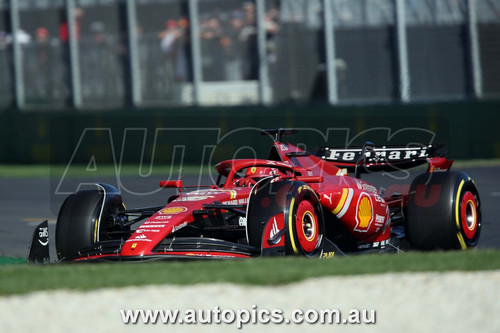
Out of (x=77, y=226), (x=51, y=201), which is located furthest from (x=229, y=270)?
(x=51, y=201)

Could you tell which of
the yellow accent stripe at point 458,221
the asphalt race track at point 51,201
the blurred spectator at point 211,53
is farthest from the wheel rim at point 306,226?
the blurred spectator at point 211,53

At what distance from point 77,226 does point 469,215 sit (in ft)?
11.1

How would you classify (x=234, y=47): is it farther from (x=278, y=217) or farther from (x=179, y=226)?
(x=278, y=217)

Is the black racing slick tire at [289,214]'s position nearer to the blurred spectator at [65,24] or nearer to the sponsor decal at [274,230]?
the sponsor decal at [274,230]

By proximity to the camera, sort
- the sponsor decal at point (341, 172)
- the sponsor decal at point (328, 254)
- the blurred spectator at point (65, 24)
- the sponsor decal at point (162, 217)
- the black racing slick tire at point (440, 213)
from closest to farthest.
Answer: the sponsor decal at point (162, 217) → the sponsor decal at point (328, 254) → the black racing slick tire at point (440, 213) → the sponsor decal at point (341, 172) → the blurred spectator at point (65, 24)

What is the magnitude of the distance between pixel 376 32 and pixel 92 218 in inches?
429

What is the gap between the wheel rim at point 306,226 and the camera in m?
6.63

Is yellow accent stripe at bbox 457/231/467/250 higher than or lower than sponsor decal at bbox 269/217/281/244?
lower

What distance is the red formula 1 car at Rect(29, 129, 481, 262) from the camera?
6590mm

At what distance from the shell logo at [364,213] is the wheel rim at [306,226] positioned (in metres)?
0.64

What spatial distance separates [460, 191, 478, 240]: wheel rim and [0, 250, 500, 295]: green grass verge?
48.4 inches

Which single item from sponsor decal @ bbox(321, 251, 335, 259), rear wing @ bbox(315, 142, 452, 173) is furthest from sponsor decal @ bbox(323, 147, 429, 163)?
sponsor decal @ bbox(321, 251, 335, 259)

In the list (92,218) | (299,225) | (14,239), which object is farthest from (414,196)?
(14,239)

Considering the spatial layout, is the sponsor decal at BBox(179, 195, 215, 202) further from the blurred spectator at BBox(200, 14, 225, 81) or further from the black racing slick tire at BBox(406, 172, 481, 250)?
the blurred spectator at BBox(200, 14, 225, 81)
